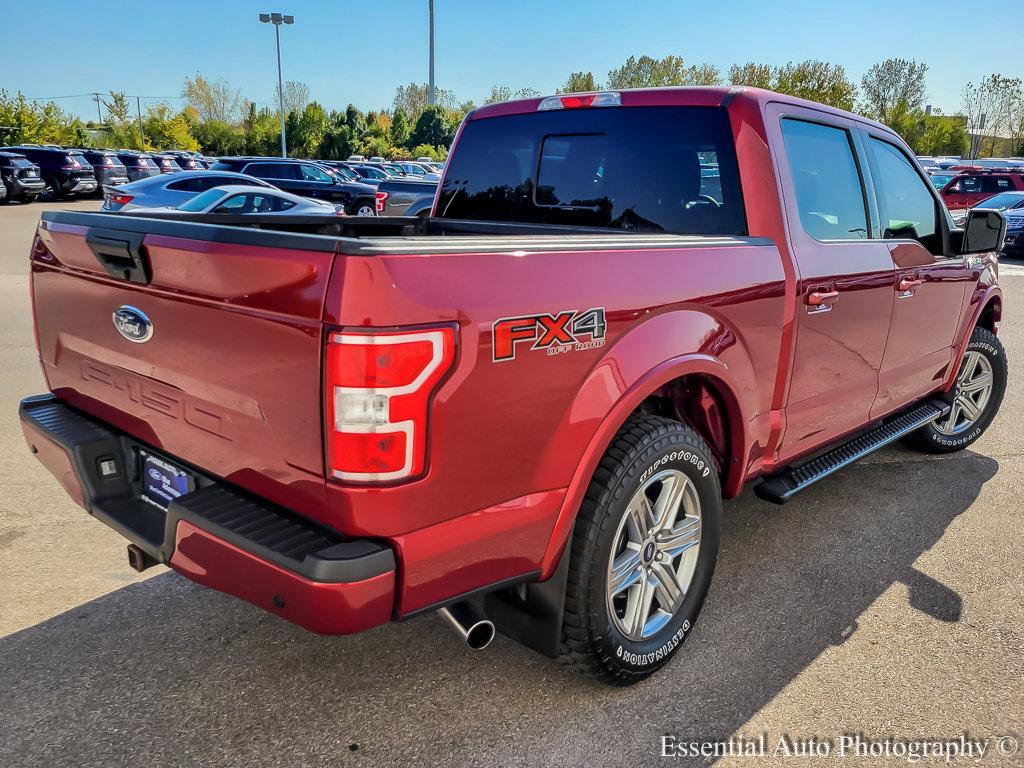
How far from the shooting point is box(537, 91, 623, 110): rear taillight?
3.44 meters

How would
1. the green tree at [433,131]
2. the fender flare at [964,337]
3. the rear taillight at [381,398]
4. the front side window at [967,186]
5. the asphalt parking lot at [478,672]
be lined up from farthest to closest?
the green tree at [433,131] → the front side window at [967,186] → the fender flare at [964,337] → the asphalt parking lot at [478,672] → the rear taillight at [381,398]

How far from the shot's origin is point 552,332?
6.91ft

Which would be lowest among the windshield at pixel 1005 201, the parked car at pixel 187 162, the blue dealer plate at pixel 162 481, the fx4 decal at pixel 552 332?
the blue dealer plate at pixel 162 481

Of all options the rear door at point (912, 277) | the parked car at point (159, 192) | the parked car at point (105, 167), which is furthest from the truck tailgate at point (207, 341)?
the parked car at point (105, 167)

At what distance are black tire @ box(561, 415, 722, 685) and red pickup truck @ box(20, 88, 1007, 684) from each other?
0.01 m

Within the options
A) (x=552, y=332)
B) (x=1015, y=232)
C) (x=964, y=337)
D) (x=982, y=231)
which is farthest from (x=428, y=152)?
(x=552, y=332)

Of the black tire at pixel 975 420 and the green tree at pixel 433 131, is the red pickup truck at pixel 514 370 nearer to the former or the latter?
the black tire at pixel 975 420

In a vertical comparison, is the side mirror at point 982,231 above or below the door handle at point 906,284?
above

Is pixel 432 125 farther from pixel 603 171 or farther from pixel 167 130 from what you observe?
pixel 603 171

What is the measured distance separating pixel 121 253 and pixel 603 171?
6.57ft

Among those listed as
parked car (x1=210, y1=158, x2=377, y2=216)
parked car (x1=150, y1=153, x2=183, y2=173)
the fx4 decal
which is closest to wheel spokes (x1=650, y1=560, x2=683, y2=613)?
the fx4 decal

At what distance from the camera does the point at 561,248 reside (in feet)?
7.24

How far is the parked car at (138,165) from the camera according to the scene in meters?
32.0

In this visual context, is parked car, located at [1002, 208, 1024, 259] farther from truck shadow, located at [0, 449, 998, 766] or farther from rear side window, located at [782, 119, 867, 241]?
truck shadow, located at [0, 449, 998, 766]
